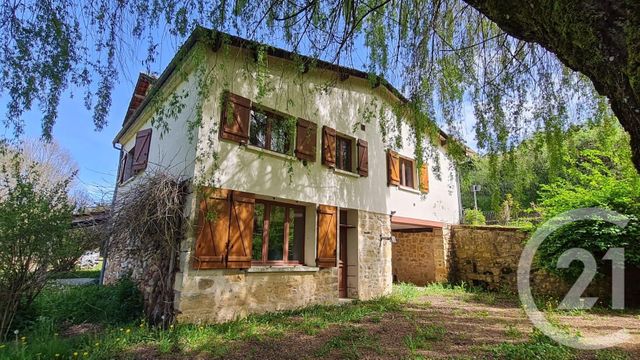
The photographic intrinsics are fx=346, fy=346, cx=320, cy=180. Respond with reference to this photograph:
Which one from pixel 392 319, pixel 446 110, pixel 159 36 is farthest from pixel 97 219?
pixel 446 110

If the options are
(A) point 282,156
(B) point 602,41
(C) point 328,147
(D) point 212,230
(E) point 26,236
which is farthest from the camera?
(C) point 328,147

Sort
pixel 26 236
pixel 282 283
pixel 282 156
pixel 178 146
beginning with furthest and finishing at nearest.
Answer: pixel 282 156 < pixel 282 283 < pixel 178 146 < pixel 26 236

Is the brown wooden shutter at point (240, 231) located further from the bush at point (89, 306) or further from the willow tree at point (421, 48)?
the willow tree at point (421, 48)

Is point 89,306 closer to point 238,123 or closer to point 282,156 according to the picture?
point 238,123

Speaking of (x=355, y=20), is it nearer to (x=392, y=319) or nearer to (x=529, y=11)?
(x=529, y=11)

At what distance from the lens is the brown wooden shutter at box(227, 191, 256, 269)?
6196mm

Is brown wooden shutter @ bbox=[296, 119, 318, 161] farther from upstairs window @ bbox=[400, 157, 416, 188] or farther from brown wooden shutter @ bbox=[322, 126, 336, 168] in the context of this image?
upstairs window @ bbox=[400, 157, 416, 188]

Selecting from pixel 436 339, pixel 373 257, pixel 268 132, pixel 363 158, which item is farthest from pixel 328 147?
pixel 436 339

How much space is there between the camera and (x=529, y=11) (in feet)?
6.79

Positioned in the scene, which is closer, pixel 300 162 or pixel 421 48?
pixel 421 48

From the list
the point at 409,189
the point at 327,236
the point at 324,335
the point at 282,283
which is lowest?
the point at 324,335

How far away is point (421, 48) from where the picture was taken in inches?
170

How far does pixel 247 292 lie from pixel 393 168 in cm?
551

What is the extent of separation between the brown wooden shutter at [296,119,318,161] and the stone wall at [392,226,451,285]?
6.00 meters
